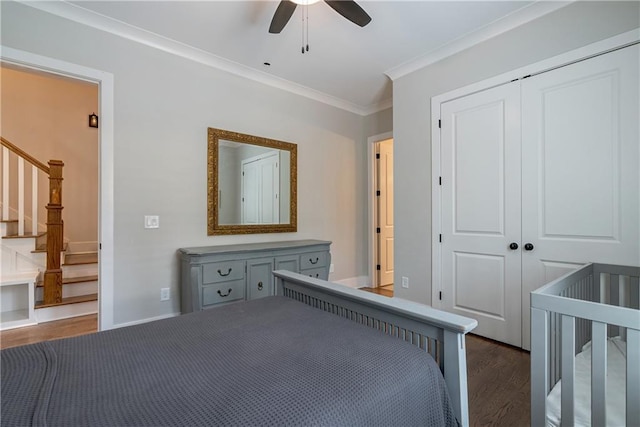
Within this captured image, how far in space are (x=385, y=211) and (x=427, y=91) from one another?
198 cm

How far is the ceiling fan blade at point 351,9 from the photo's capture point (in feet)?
6.34

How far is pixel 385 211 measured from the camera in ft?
15.2

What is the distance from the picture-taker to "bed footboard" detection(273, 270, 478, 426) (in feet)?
3.56

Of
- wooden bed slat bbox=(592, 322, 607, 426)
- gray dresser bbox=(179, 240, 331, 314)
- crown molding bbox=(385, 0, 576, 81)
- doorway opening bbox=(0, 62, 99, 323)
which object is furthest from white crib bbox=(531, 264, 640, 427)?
doorway opening bbox=(0, 62, 99, 323)

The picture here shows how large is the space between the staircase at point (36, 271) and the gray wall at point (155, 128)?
1.18 m

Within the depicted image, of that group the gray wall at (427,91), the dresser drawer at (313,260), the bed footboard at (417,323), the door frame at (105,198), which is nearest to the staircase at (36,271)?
the door frame at (105,198)

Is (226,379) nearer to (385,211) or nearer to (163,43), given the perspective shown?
(163,43)

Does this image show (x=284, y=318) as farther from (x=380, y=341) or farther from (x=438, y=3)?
(x=438, y=3)

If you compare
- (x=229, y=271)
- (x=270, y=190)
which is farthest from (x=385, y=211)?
(x=229, y=271)

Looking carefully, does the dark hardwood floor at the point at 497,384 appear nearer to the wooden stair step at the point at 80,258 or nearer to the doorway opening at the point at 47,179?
the doorway opening at the point at 47,179

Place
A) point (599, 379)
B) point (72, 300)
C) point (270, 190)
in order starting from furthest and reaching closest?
1. point (270, 190)
2. point (72, 300)
3. point (599, 379)

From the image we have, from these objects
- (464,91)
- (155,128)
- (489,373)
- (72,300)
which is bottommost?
(489,373)

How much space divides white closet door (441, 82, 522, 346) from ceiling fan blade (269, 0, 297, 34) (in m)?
1.69

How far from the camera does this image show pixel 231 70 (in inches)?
126
